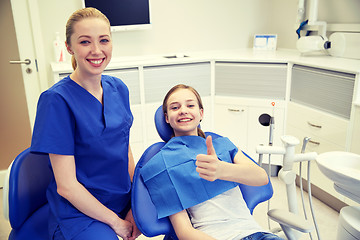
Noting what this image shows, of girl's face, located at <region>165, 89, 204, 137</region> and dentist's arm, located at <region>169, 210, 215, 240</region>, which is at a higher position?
girl's face, located at <region>165, 89, 204, 137</region>

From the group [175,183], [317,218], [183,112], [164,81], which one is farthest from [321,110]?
[175,183]

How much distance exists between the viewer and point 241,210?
1300mm

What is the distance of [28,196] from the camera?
126 centimetres

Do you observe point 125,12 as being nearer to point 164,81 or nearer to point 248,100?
point 164,81

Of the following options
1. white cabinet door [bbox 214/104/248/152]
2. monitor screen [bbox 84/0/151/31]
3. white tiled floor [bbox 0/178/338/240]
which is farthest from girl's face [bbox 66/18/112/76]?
white cabinet door [bbox 214/104/248/152]

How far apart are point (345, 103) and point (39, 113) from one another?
6.10 ft

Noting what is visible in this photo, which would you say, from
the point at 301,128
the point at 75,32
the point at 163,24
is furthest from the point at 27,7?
the point at 301,128

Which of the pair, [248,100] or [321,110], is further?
[248,100]

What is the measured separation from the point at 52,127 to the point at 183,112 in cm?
53

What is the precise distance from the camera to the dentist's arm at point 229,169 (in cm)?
108

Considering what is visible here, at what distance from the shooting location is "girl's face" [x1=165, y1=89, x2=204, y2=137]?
1385mm

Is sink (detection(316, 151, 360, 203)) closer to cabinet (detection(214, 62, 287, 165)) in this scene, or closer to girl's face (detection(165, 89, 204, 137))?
girl's face (detection(165, 89, 204, 137))

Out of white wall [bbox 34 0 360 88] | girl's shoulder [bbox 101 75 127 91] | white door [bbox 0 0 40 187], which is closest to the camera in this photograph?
girl's shoulder [bbox 101 75 127 91]

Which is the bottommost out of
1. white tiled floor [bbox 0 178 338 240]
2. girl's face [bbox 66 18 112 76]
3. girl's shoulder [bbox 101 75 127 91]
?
white tiled floor [bbox 0 178 338 240]
